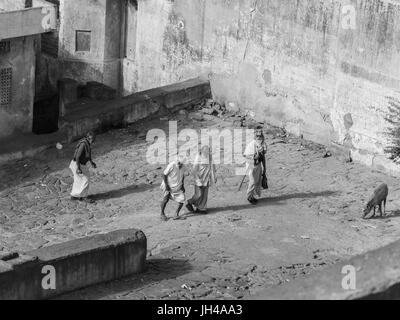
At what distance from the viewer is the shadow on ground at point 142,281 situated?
14000 mm

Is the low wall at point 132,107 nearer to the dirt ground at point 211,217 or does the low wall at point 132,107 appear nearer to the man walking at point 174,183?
the dirt ground at point 211,217

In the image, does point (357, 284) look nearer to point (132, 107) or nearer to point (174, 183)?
point (174, 183)

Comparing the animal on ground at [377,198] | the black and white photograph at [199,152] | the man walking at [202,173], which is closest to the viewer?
the black and white photograph at [199,152]

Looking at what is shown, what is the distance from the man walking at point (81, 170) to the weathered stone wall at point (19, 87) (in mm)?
3039

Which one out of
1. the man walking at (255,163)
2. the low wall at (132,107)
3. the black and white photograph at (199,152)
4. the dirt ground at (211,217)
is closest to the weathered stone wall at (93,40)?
the black and white photograph at (199,152)

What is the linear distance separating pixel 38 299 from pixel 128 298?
45.9 inches

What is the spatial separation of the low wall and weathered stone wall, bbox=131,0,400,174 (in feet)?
1.50

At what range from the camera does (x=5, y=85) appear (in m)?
20.7

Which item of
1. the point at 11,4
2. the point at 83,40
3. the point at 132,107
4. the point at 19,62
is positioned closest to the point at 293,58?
the point at 132,107

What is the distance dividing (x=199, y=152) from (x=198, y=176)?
1.23 feet

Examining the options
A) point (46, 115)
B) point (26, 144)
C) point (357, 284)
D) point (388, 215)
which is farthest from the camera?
point (46, 115)

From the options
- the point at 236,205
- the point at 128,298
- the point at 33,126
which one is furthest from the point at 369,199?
the point at 33,126

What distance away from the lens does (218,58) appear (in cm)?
2194
